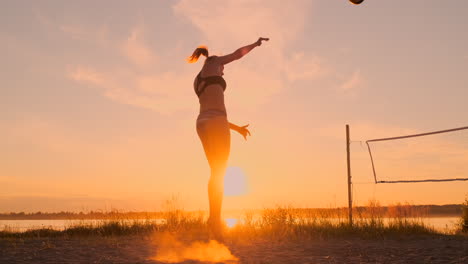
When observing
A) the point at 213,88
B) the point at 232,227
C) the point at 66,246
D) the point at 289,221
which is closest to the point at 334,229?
the point at 289,221

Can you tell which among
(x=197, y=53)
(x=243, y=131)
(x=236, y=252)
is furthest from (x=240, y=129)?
(x=236, y=252)

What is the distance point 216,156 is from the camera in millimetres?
5816

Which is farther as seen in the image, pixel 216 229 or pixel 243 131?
pixel 243 131

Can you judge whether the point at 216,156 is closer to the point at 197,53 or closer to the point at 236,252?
the point at 236,252

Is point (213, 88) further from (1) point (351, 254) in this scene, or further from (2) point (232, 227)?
(2) point (232, 227)

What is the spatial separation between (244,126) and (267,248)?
1.86 m

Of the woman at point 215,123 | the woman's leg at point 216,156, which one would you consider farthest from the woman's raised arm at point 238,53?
the woman's leg at point 216,156

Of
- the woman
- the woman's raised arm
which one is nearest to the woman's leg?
the woman

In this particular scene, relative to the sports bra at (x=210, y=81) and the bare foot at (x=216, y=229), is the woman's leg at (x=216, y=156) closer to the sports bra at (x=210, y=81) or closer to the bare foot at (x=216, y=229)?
the bare foot at (x=216, y=229)

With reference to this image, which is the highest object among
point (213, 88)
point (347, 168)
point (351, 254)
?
point (213, 88)

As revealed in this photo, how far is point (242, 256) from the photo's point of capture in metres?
4.76

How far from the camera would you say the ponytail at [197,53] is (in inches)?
246

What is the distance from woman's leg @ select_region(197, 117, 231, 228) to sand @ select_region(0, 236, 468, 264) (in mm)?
483

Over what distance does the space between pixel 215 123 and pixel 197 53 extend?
1.09 m
